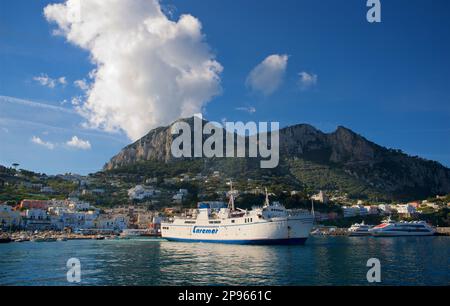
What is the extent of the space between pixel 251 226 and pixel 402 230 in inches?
2328

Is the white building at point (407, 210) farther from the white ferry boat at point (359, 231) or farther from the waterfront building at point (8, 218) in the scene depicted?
the waterfront building at point (8, 218)

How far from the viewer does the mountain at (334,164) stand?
163m

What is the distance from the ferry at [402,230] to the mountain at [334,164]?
57.0 m

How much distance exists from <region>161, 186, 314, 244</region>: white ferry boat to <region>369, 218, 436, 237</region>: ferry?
46.3 metres

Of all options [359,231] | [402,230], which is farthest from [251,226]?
[402,230]

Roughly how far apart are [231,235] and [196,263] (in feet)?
85.2

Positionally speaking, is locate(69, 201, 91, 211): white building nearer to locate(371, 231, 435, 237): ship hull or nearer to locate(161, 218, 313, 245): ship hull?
locate(161, 218, 313, 245): ship hull

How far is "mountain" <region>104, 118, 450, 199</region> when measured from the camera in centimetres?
16288

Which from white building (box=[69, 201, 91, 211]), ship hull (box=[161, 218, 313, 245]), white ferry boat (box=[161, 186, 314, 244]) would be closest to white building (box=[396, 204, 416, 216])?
white ferry boat (box=[161, 186, 314, 244])

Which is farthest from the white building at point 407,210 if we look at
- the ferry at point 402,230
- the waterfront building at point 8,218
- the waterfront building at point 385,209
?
→ the waterfront building at point 8,218

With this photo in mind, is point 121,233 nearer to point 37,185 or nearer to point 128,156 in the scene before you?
point 37,185

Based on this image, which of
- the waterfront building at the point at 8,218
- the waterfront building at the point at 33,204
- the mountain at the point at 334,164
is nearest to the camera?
the waterfront building at the point at 8,218

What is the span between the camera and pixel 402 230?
3799 inches

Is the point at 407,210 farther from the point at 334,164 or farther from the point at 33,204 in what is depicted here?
the point at 33,204
